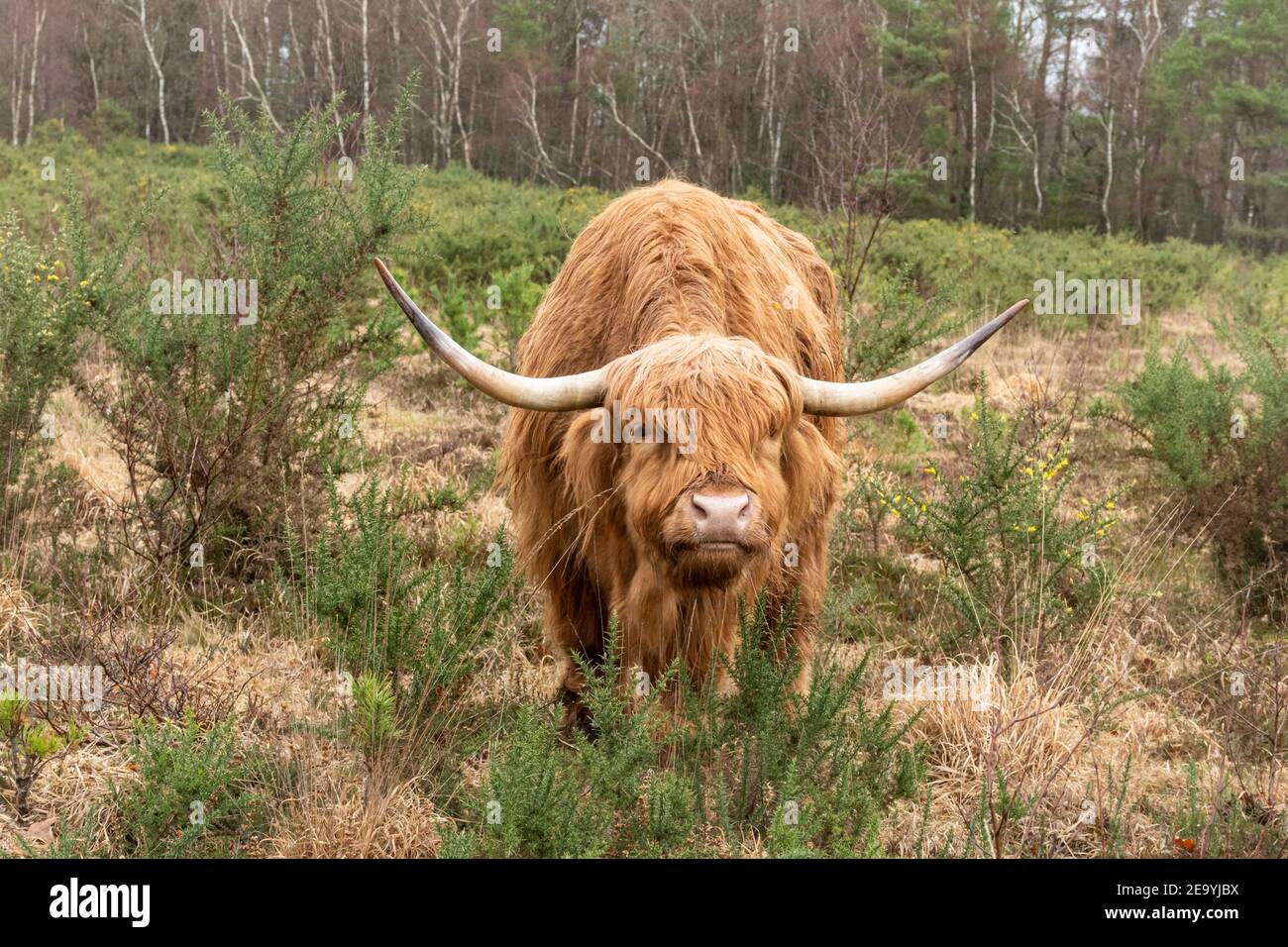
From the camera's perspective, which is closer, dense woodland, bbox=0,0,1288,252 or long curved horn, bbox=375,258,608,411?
long curved horn, bbox=375,258,608,411

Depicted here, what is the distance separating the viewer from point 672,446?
311 centimetres

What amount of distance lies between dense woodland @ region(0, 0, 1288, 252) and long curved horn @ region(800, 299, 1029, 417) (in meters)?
21.3

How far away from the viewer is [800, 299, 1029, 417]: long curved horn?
3.32 m

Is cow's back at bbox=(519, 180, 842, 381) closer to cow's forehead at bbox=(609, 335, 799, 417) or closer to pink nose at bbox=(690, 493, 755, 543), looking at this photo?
cow's forehead at bbox=(609, 335, 799, 417)

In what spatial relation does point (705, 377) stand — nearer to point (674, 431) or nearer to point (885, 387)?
Result: point (674, 431)

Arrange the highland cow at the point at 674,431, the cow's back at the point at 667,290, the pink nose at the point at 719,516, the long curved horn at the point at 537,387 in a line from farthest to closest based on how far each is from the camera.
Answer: the cow's back at the point at 667,290
the long curved horn at the point at 537,387
the highland cow at the point at 674,431
the pink nose at the point at 719,516

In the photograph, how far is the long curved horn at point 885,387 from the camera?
3.32 metres

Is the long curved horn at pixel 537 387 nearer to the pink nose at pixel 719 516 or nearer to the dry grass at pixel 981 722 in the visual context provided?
the pink nose at pixel 719 516

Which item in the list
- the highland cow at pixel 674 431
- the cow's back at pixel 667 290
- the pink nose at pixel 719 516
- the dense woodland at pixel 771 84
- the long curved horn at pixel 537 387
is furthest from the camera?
the dense woodland at pixel 771 84

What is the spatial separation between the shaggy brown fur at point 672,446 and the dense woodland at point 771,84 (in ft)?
67.8

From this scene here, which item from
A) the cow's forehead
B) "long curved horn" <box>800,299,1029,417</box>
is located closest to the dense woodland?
"long curved horn" <box>800,299,1029,417</box>

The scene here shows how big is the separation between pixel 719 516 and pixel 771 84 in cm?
2425

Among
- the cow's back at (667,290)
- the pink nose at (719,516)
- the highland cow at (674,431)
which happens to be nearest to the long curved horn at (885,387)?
the highland cow at (674,431)

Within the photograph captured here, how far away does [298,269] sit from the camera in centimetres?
450
